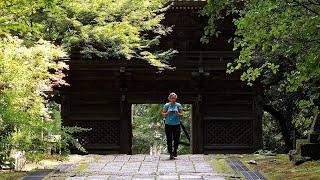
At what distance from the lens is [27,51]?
1073 cm

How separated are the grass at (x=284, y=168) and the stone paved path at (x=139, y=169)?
0.91 meters

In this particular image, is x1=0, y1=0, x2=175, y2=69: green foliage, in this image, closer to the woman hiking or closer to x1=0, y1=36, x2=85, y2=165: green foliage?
→ x1=0, y1=36, x2=85, y2=165: green foliage

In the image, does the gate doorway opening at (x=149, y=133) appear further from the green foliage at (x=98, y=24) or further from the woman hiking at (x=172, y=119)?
the woman hiking at (x=172, y=119)

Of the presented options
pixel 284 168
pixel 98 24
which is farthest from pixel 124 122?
pixel 284 168

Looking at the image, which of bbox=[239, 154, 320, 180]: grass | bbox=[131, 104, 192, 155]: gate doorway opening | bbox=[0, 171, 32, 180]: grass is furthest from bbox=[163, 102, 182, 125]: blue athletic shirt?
bbox=[131, 104, 192, 155]: gate doorway opening

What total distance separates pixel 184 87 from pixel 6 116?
11140 millimetres

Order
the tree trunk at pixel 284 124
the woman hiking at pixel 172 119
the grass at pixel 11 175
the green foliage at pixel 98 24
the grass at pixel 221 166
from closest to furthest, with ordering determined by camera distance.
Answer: the grass at pixel 11 175, the grass at pixel 221 166, the woman hiking at pixel 172 119, the green foliage at pixel 98 24, the tree trunk at pixel 284 124

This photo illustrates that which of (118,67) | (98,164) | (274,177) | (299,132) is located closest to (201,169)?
(274,177)

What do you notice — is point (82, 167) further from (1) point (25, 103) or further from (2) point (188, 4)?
(2) point (188, 4)

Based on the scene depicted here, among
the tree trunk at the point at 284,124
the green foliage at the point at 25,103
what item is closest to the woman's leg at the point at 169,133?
the green foliage at the point at 25,103

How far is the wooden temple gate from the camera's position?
1859 centimetres

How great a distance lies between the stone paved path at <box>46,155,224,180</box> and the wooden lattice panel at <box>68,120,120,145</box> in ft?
24.5

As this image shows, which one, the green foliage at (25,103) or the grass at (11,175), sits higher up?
the green foliage at (25,103)

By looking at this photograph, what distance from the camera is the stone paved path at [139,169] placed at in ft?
27.1
